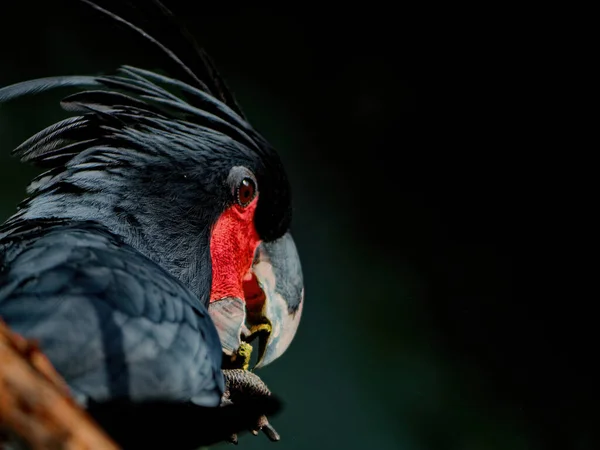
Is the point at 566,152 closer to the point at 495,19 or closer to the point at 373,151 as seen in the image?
the point at 495,19

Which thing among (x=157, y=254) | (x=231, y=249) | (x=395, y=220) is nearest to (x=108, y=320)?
(x=157, y=254)

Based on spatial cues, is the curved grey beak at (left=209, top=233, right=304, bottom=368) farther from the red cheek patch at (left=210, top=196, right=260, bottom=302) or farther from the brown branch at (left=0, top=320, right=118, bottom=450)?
the brown branch at (left=0, top=320, right=118, bottom=450)

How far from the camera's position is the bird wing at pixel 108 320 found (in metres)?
0.64

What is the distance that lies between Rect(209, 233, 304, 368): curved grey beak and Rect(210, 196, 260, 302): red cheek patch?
0.9 inches

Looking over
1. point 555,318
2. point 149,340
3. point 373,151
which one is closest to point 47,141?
point 149,340

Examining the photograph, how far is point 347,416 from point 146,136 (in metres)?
1.13

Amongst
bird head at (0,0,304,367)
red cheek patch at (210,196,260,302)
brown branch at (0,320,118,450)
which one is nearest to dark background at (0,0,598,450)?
bird head at (0,0,304,367)

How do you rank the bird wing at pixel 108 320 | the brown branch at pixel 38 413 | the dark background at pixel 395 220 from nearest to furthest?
the brown branch at pixel 38 413 → the bird wing at pixel 108 320 → the dark background at pixel 395 220

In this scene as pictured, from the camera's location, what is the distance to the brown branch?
0.31 m

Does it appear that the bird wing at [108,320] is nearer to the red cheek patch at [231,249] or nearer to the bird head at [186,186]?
the bird head at [186,186]

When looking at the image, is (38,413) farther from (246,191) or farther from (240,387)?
(246,191)

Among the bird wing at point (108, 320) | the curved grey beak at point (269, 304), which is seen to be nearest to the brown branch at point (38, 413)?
the bird wing at point (108, 320)

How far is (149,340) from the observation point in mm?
705

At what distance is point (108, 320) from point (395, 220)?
1.44 metres
